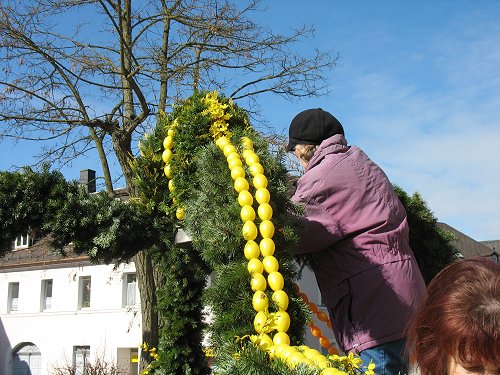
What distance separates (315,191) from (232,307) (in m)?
0.57

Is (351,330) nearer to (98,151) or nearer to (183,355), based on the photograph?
(183,355)

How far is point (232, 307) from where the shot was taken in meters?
2.17

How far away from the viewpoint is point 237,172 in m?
2.37

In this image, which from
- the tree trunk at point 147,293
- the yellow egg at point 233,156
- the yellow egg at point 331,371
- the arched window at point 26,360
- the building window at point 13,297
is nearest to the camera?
the yellow egg at point 331,371

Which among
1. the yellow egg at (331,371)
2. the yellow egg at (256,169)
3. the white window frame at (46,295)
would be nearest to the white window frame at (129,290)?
the white window frame at (46,295)

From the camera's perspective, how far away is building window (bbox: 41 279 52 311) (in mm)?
27266

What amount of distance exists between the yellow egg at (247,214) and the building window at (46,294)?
26640 millimetres

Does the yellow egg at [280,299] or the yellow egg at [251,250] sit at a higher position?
the yellow egg at [251,250]

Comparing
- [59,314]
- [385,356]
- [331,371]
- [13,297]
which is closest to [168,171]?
[385,356]

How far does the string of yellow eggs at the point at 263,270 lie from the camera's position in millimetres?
1952

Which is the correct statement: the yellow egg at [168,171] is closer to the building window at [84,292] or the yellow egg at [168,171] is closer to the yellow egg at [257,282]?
the yellow egg at [257,282]

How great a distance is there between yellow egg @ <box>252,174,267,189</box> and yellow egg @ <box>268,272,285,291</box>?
33 cm

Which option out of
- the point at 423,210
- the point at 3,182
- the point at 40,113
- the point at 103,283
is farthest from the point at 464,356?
the point at 103,283

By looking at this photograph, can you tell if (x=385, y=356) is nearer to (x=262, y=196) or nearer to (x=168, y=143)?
(x=262, y=196)
